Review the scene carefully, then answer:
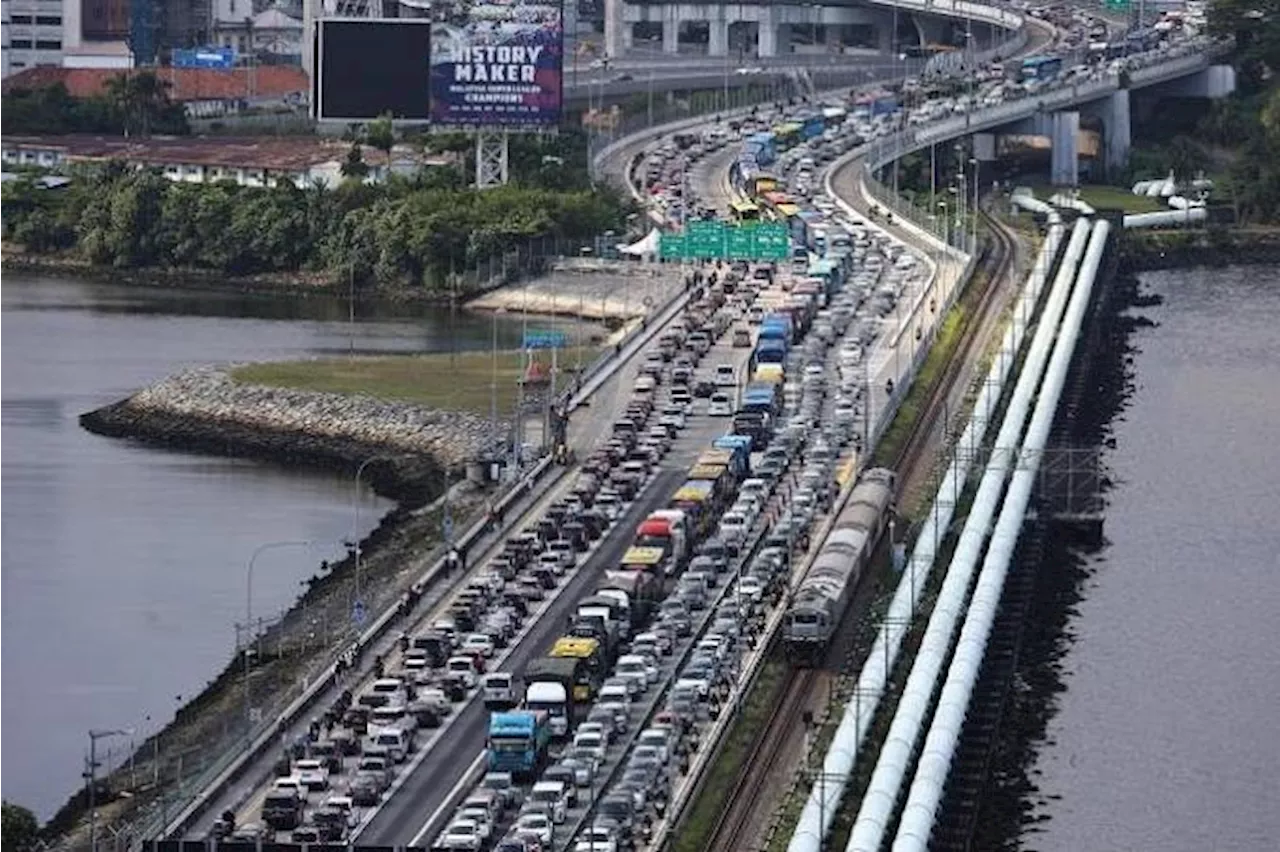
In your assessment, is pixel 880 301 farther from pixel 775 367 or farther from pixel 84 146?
pixel 84 146

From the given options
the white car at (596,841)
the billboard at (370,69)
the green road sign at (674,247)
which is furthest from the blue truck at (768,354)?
the white car at (596,841)

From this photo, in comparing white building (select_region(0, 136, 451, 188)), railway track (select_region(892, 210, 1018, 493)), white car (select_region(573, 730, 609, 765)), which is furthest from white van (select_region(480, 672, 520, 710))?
white building (select_region(0, 136, 451, 188))

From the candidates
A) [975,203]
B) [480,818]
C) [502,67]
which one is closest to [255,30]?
[975,203]

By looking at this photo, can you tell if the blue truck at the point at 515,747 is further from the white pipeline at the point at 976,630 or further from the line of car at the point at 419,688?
the white pipeline at the point at 976,630

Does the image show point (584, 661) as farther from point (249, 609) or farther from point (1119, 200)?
point (1119, 200)

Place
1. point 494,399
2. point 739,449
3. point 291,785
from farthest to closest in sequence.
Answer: point 494,399
point 739,449
point 291,785

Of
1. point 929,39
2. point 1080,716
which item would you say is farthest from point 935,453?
point 929,39
